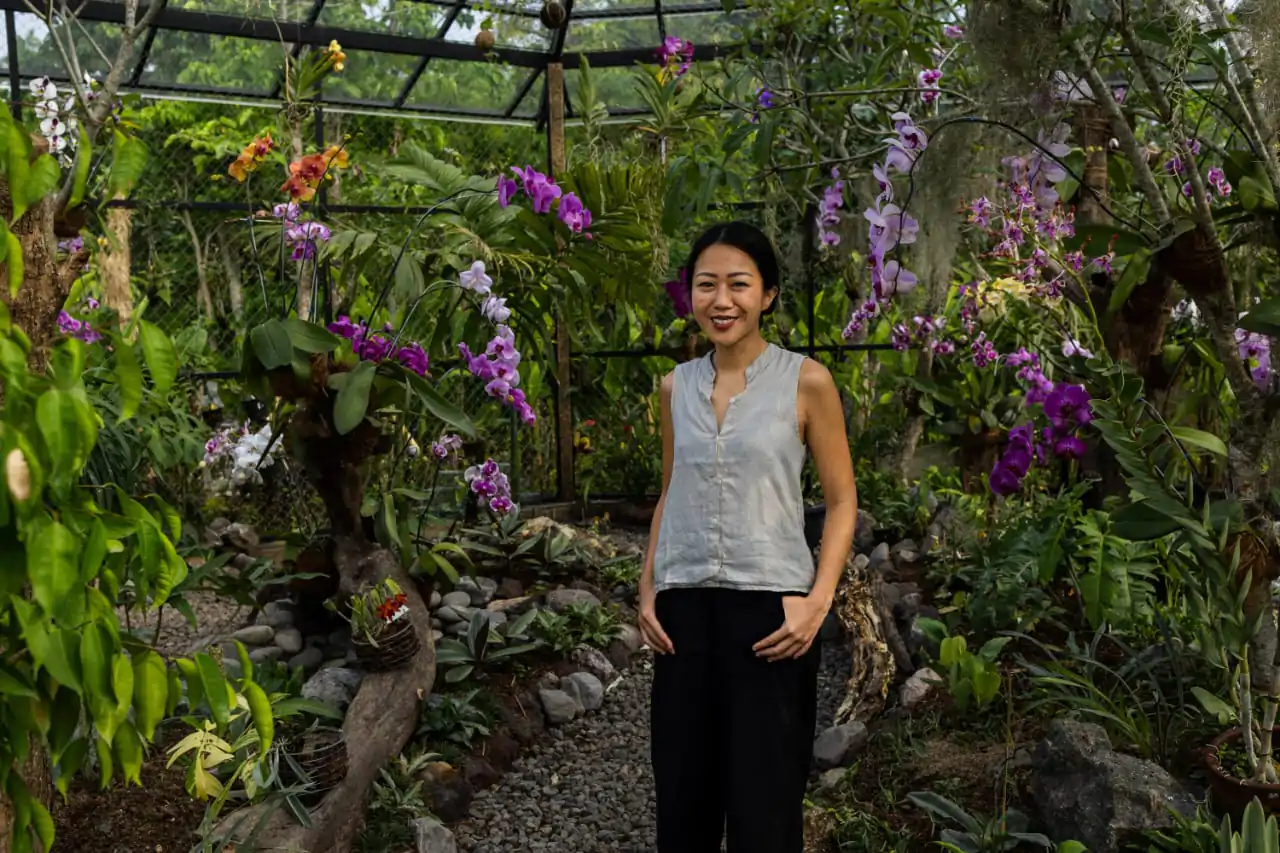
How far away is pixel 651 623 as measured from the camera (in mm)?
1798

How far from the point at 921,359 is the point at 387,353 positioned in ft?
7.49

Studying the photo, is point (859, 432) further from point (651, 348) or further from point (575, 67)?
point (575, 67)

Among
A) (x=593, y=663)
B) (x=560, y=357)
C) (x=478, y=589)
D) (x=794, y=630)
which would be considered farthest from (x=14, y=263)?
(x=560, y=357)

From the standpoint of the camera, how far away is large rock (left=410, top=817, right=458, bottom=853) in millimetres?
2547

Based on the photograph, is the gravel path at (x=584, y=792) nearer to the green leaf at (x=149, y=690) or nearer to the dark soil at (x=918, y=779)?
the dark soil at (x=918, y=779)

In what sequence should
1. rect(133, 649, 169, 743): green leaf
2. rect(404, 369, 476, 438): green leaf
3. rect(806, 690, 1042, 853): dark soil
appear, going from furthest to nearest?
rect(404, 369, 476, 438): green leaf < rect(806, 690, 1042, 853): dark soil < rect(133, 649, 169, 743): green leaf

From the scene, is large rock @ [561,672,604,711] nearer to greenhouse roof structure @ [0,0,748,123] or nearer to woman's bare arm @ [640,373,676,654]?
woman's bare arm @ [640,373,676,654]

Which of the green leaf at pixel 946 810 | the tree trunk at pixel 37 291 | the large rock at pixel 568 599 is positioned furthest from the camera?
the large rock at pixel 568 599

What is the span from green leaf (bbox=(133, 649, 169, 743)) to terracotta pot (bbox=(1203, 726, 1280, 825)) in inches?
65.6

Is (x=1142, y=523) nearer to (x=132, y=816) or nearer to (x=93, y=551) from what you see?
(x=93, y=551)

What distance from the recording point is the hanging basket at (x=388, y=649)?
2.91m

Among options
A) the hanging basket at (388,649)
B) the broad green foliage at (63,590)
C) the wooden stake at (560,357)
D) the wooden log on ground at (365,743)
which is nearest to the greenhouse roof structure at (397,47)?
the wooden stake at (560,357)

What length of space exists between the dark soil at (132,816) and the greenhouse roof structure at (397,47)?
3105 millimetres

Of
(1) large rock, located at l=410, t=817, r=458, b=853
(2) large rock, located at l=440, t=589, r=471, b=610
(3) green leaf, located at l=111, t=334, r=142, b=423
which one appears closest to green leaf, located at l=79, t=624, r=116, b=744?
(3) green leaf, located at l=111, t=334, r=142, b=423
